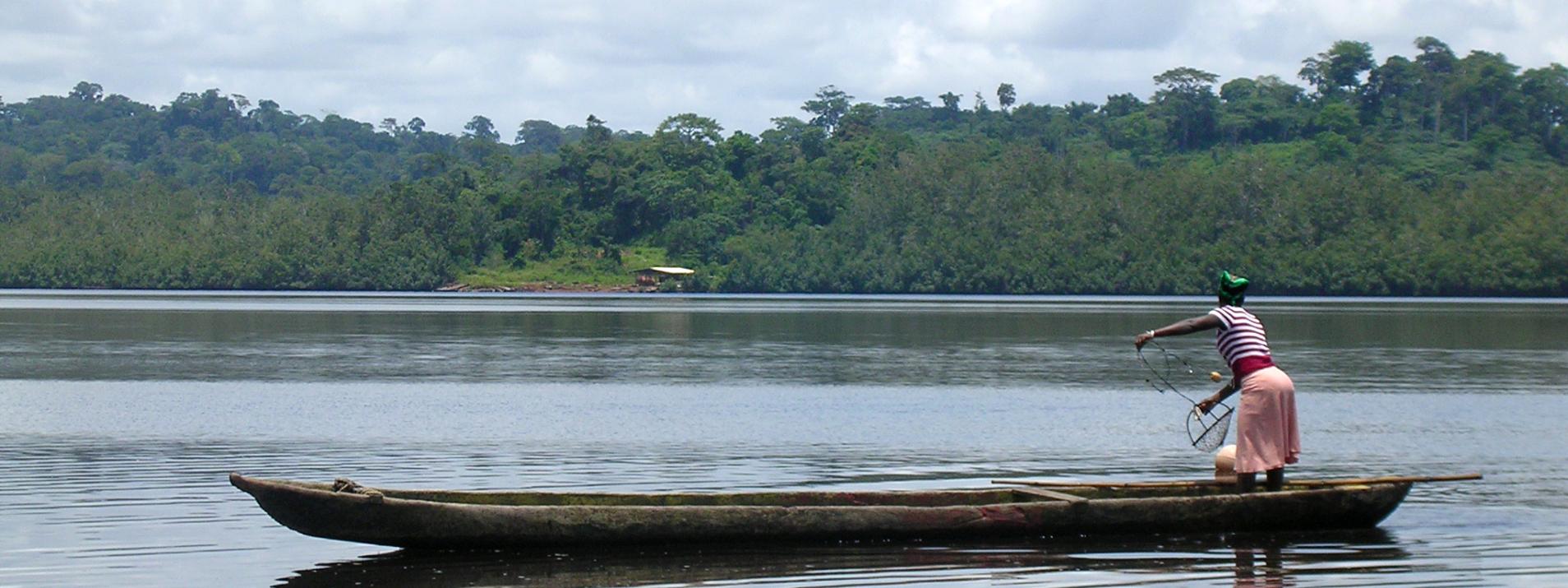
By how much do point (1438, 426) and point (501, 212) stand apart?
9779 cm

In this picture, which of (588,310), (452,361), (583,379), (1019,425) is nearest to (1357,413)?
(1019,425)

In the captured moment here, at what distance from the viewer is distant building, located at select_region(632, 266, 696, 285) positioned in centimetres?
11825

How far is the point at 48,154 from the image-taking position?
16675cm

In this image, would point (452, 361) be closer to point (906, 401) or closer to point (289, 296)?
point (906, 401)

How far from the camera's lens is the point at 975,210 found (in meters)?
121

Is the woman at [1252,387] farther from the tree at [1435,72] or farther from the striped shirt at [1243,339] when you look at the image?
the tree at [1435,72]

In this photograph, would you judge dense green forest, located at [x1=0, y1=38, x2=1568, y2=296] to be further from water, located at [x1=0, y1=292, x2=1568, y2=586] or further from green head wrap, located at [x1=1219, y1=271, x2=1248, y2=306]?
green head wrap, located at [x1=1219, y1=271, x2=1248, y2=306]

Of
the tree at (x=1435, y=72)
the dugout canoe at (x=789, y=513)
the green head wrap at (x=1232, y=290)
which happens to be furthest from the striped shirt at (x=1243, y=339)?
the tree at (x=1435, y=72)

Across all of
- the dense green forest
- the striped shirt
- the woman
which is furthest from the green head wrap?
the dense green forest

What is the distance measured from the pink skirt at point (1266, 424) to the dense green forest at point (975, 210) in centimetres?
9701

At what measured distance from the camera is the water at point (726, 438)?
1425 centimetres

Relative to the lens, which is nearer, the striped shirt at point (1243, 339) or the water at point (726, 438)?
the water at point (726, 438)

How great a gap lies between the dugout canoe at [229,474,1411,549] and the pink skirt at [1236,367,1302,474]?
29 centimetres

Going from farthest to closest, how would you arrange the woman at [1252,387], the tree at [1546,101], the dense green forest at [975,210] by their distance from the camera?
1. the tree at [1546,101]
2. the dense green forest at [975,210]
3. the woman at [1252,387]
